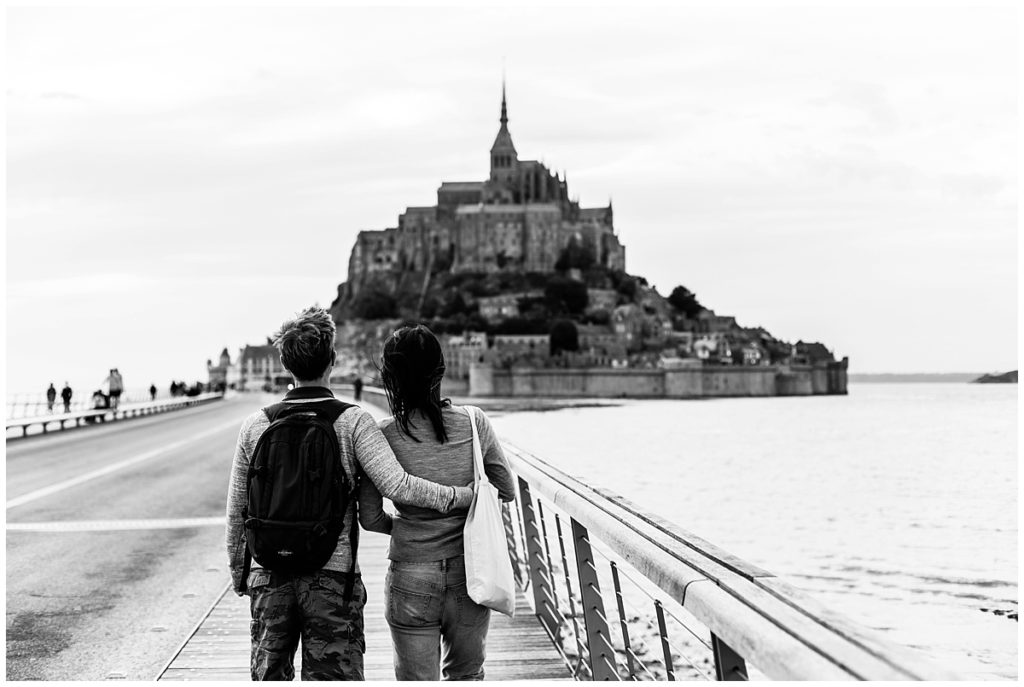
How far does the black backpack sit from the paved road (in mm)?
2159

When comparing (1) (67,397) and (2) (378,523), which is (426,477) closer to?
(2) (378,523)

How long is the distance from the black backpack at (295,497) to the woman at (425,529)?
0.21m

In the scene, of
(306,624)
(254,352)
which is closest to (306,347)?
(306,624)

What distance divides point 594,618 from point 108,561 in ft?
16.9

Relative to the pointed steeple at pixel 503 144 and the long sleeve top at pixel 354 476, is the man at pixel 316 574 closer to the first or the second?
the long sleeve top at pixel 354 476

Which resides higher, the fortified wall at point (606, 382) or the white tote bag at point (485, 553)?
the white tote bag at point (485, 553)

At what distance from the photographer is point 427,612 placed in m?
3.53

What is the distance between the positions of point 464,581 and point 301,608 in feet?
1.62

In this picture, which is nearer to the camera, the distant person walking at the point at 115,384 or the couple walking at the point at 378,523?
the couple walking at the point at 378,523

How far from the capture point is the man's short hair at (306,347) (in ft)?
11.8

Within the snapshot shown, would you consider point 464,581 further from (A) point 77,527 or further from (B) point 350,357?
(B) point 350,357

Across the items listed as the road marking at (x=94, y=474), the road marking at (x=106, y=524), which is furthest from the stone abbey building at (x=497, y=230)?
the road marking at (x=106, y=524)

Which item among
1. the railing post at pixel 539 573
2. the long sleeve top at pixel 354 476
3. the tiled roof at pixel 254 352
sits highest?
the tiled roof at pixel 254 352

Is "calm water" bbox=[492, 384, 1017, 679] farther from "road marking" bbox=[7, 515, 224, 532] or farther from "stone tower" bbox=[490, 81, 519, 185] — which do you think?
"stone tower" bbox=[490, 81, 519, 185]
